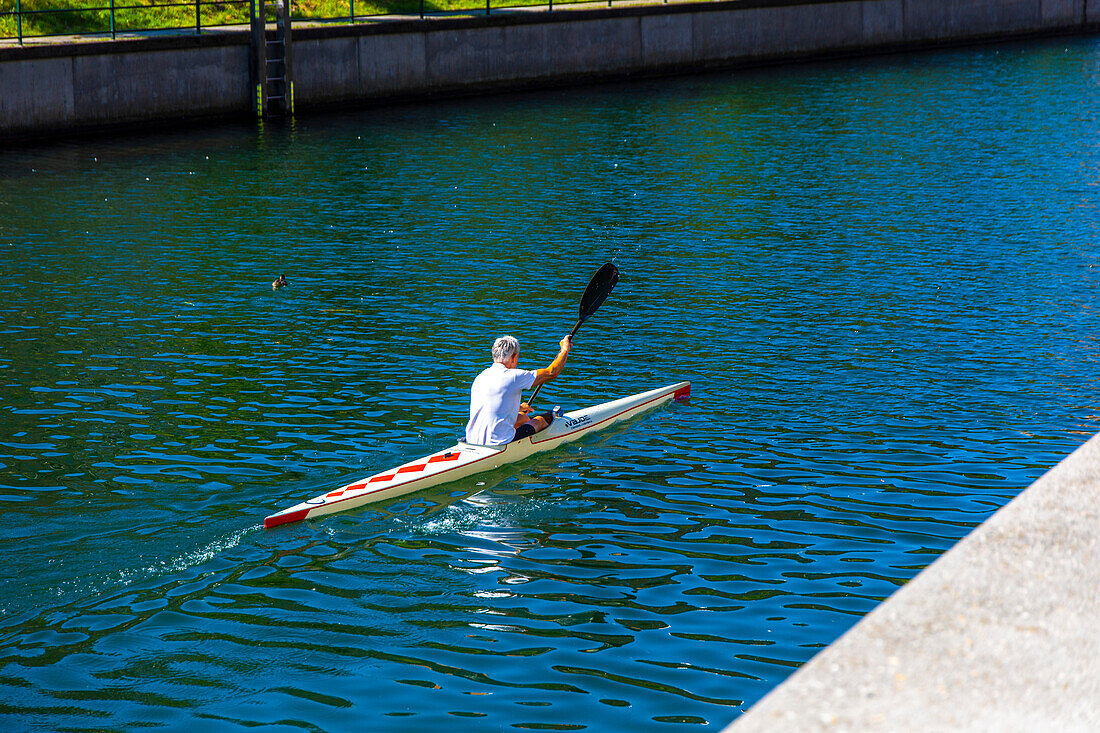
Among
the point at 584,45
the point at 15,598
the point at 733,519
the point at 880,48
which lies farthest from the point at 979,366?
the point at 880,48

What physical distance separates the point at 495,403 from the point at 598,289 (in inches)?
134

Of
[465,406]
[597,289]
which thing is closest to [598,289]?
[597,289]

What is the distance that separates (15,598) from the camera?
29.4 ft

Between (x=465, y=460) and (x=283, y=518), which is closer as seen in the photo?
(x=283, y=518)

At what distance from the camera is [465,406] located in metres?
13.7

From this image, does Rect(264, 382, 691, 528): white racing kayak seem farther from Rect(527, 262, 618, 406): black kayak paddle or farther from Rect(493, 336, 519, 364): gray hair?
Rect(527, 262, 618, 406): black kayak paddle

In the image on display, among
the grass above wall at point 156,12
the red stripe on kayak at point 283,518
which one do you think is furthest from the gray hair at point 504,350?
the grass above wall at point 156,12

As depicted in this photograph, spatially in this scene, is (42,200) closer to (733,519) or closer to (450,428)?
(450,428)

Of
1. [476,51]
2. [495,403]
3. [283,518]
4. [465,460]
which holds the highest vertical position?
[476,51]

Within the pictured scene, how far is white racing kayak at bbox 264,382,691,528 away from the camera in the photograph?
1058 cm

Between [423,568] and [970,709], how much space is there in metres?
6.30

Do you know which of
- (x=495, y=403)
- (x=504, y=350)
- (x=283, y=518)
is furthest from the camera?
(x=495, y=403)

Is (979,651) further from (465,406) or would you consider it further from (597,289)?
(597,289)

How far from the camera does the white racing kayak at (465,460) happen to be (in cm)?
1058
